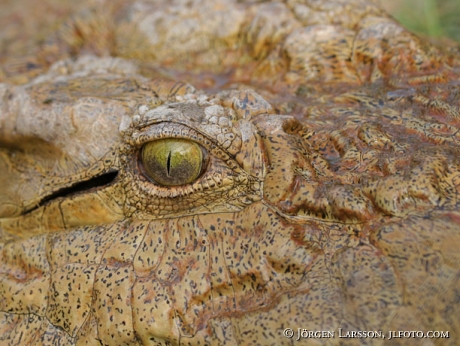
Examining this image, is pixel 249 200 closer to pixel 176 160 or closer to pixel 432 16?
pixel 176 160

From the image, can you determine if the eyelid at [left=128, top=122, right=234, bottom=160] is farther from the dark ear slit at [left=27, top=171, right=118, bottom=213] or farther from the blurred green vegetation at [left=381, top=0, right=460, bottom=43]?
the blurred green vegetation at [left=381, top=0, right=460, bottom=43]

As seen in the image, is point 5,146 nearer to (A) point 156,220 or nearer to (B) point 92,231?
(B) point 92,231

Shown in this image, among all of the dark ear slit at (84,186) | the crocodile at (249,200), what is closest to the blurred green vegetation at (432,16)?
the crocodile at (249,200)

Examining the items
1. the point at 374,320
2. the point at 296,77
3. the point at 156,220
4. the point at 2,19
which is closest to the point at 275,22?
the point at 296,77

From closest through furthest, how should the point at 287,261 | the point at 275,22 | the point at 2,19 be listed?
the point at 287,261
the point at 275,22
the point at 2,19

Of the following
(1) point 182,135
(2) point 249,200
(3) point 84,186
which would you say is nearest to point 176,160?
(1) point 182,135

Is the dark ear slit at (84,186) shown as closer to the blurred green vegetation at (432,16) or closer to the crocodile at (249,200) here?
the crocodile at (249,200)

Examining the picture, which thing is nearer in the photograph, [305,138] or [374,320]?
[374,320]

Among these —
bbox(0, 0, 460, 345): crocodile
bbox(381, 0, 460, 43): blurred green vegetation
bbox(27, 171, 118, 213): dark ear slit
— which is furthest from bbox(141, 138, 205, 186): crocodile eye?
bbox(381, 0, 460, 43): blurred green vegetation
